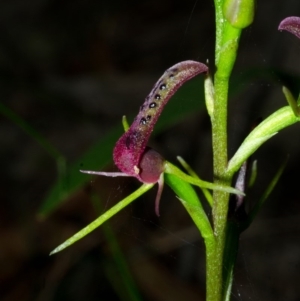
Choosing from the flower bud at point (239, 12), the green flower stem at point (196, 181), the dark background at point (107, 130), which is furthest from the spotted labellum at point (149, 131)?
the dark background at point (107, 130)

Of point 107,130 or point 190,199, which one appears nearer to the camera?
point 190,199

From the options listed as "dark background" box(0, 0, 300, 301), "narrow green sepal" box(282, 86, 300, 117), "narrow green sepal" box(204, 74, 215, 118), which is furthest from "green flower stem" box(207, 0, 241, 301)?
"dark background" box(0, 0, 300, 301)

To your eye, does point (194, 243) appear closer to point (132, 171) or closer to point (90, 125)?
point (90, 125)

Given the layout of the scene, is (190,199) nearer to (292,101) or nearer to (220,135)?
(220,135)

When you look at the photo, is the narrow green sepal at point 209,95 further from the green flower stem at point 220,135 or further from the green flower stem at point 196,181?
the green flower stem at point 196,181

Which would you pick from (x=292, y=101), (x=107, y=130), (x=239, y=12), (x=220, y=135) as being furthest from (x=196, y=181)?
(x=107, y=130)

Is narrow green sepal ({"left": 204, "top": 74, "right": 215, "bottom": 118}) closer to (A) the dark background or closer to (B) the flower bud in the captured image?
(B) the flower bud

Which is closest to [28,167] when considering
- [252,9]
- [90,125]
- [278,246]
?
[90,125]
